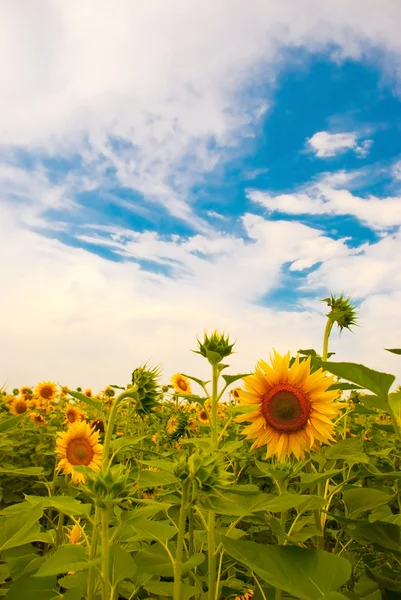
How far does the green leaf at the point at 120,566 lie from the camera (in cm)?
145

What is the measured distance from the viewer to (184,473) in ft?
4.46

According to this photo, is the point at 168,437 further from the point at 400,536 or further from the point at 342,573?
the point at 342,573

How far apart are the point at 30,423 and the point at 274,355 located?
4.14 metres

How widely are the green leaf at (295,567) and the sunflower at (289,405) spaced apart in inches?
34.5

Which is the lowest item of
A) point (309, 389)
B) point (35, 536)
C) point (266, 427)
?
point (35, 536)

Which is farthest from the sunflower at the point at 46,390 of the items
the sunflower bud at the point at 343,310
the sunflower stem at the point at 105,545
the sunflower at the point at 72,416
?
the sunflower stem at the point at 105,545

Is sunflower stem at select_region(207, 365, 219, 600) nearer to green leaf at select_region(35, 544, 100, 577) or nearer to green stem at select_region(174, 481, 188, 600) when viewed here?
green stem at select_region(174, 481, 188, 600)

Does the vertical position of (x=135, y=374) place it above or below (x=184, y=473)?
above

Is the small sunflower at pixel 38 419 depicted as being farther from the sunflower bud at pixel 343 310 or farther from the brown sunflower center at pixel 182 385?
the sunflower bud at pixel 343 310

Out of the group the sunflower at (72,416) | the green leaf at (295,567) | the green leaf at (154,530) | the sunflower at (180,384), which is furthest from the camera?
the sunflower at (180,384)

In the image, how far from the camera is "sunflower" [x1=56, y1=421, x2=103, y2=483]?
3266mm

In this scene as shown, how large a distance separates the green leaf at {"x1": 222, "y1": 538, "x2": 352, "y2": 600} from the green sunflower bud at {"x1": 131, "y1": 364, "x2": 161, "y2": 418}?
0.97 metres

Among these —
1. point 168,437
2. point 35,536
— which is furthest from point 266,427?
point 168,437

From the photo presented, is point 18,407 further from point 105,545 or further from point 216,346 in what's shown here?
point 105,545
